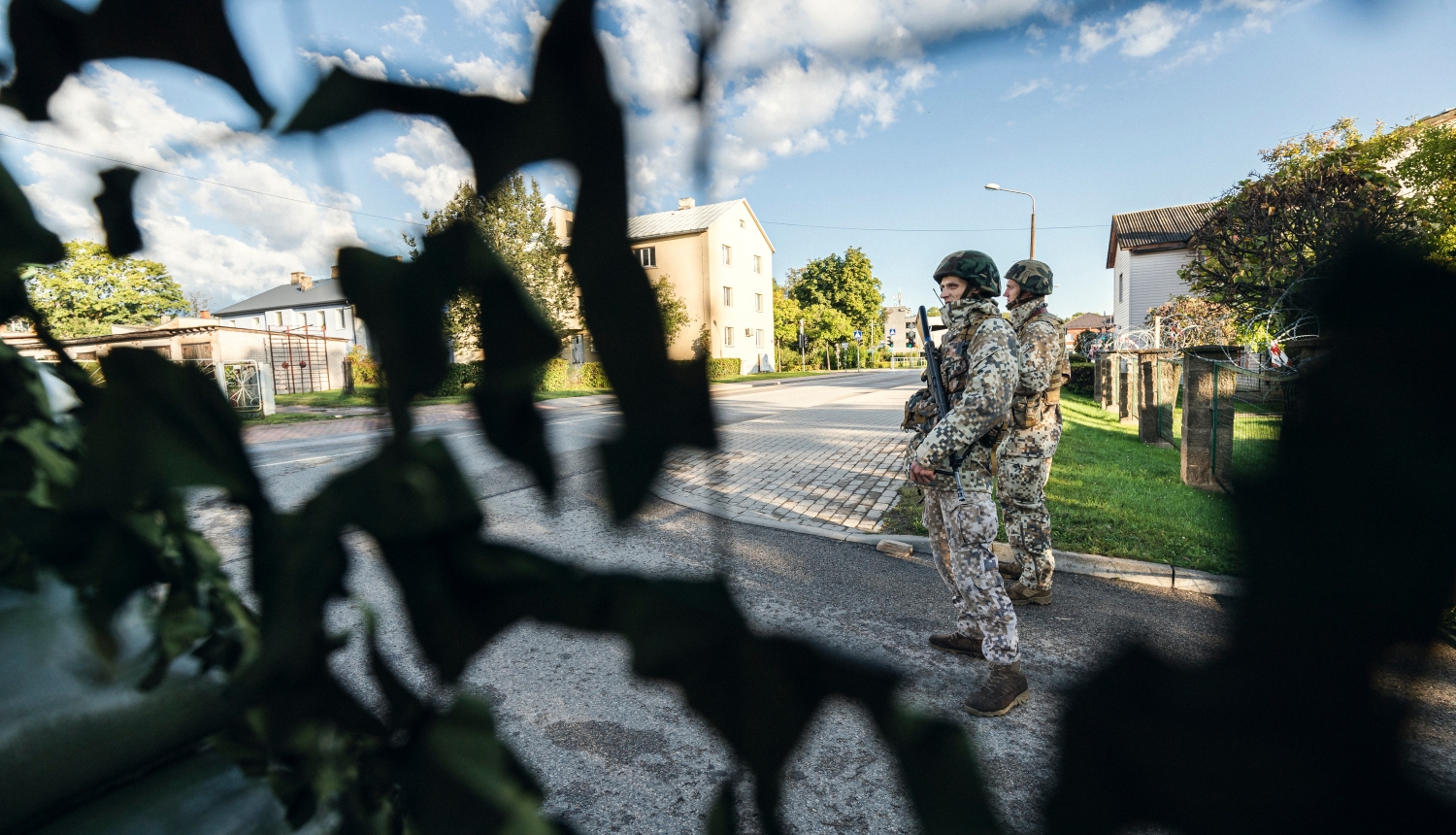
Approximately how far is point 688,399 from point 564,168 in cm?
15

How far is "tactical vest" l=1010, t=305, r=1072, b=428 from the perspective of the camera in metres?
4.01

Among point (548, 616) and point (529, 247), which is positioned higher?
point (529, 247)

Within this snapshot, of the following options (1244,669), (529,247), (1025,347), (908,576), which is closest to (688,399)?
(529,247)

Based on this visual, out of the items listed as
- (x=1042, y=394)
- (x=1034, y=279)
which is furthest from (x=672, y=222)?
(x=1034, y=279)

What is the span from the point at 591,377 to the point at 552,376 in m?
0.02

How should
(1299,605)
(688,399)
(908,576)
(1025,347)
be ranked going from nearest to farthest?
(1299,605) < (688,399) < (1025,347) < (908,576)

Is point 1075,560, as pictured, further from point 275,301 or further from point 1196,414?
point 275,301

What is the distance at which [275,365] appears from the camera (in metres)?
0.91

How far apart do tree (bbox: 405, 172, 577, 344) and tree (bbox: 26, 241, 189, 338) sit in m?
0.26

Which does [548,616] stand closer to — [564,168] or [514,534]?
[514,534]

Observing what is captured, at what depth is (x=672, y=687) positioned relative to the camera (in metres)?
0.41

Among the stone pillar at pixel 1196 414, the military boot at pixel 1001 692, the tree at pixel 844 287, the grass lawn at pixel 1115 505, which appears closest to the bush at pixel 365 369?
the military boot at pixel 1001 692

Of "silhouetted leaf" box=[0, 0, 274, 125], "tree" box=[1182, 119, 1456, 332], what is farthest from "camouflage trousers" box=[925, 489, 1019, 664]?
"silhouetted leaf" box=[0, 0, 274, 125]

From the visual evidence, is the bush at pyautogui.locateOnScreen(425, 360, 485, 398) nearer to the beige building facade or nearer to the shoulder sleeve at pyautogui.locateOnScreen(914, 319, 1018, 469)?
the beige building facade
